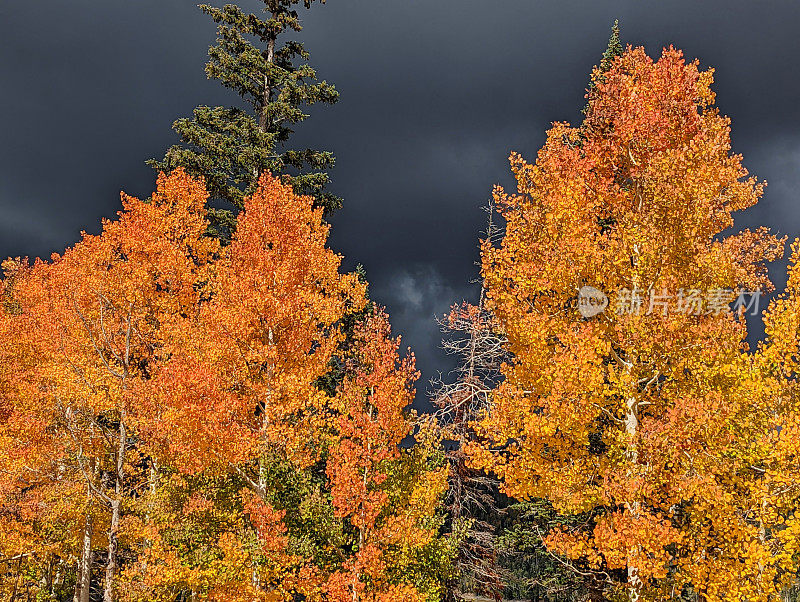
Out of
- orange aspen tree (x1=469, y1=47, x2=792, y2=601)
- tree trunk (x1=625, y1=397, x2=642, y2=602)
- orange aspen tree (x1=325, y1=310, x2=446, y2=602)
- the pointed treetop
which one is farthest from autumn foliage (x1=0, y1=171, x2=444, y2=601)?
the pointed treetop

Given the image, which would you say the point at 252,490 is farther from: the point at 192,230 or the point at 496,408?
the point at 192,230

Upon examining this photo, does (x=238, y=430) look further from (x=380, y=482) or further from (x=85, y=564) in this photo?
(x=85, y=564)

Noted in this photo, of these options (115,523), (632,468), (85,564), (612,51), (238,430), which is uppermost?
(612,51)

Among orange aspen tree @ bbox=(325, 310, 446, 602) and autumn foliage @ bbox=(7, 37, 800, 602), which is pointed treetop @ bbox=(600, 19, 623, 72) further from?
orange aspen tree @ bbox=(325, 310, 446, 602)

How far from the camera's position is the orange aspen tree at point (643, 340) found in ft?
34.0

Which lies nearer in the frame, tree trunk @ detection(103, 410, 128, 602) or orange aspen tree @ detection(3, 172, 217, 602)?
tree trunk @ detection(103, 410, 128, 602)

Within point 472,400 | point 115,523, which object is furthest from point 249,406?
point 472,400

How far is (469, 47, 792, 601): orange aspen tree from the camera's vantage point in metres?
10.4

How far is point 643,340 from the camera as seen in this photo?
10.9 metres

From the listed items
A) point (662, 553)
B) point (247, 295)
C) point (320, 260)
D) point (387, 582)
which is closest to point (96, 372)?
point (247, 295)

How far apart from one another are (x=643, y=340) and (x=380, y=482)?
6.84m

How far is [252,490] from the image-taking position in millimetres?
14820

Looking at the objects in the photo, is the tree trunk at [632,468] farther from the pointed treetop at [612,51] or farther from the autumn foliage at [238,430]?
the pointed treetop at [612,51]

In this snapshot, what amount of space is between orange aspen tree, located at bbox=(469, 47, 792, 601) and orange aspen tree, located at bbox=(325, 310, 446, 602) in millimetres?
2696
